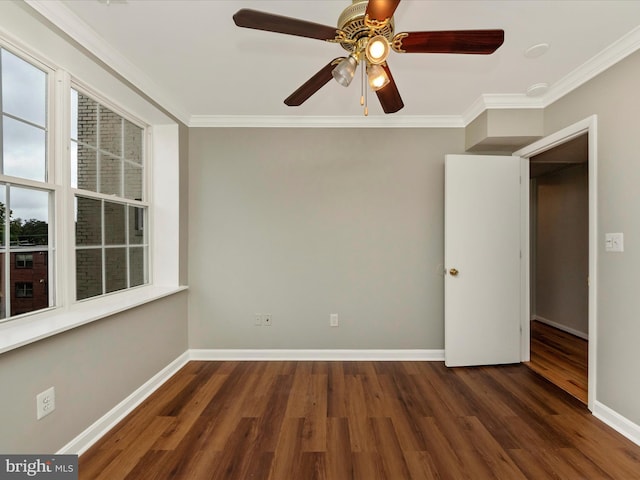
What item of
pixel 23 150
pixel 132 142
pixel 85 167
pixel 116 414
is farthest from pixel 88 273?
pixel 132 142

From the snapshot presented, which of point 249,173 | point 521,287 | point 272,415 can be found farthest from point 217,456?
point 521,287

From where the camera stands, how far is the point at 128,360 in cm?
209

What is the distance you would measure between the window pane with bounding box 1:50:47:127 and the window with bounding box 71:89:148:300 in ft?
0.73

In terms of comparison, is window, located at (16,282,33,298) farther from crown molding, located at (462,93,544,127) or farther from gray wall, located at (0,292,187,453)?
crown molding, located at (462,93,544,127)

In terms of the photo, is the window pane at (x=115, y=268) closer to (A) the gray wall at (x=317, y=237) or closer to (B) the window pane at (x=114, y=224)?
(B) the window pane at (x=114, y=224)

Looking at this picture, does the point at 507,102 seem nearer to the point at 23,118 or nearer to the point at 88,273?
the point at 23,118

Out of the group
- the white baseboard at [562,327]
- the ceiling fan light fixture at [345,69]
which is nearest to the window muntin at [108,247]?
the ceiling fan light fixture at [345,69]

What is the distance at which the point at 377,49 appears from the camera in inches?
45.5

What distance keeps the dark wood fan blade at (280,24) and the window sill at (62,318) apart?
1.74 metres

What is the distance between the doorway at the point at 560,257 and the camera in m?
3.17

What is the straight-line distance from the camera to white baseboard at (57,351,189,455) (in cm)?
165

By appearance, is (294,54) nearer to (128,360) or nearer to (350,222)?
(350,222)

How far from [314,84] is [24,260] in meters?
1.90

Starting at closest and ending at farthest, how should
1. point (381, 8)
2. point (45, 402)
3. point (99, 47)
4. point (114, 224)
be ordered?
point (381, 8) → point (45, 402) → point (99, 47) → point (114, 224)
